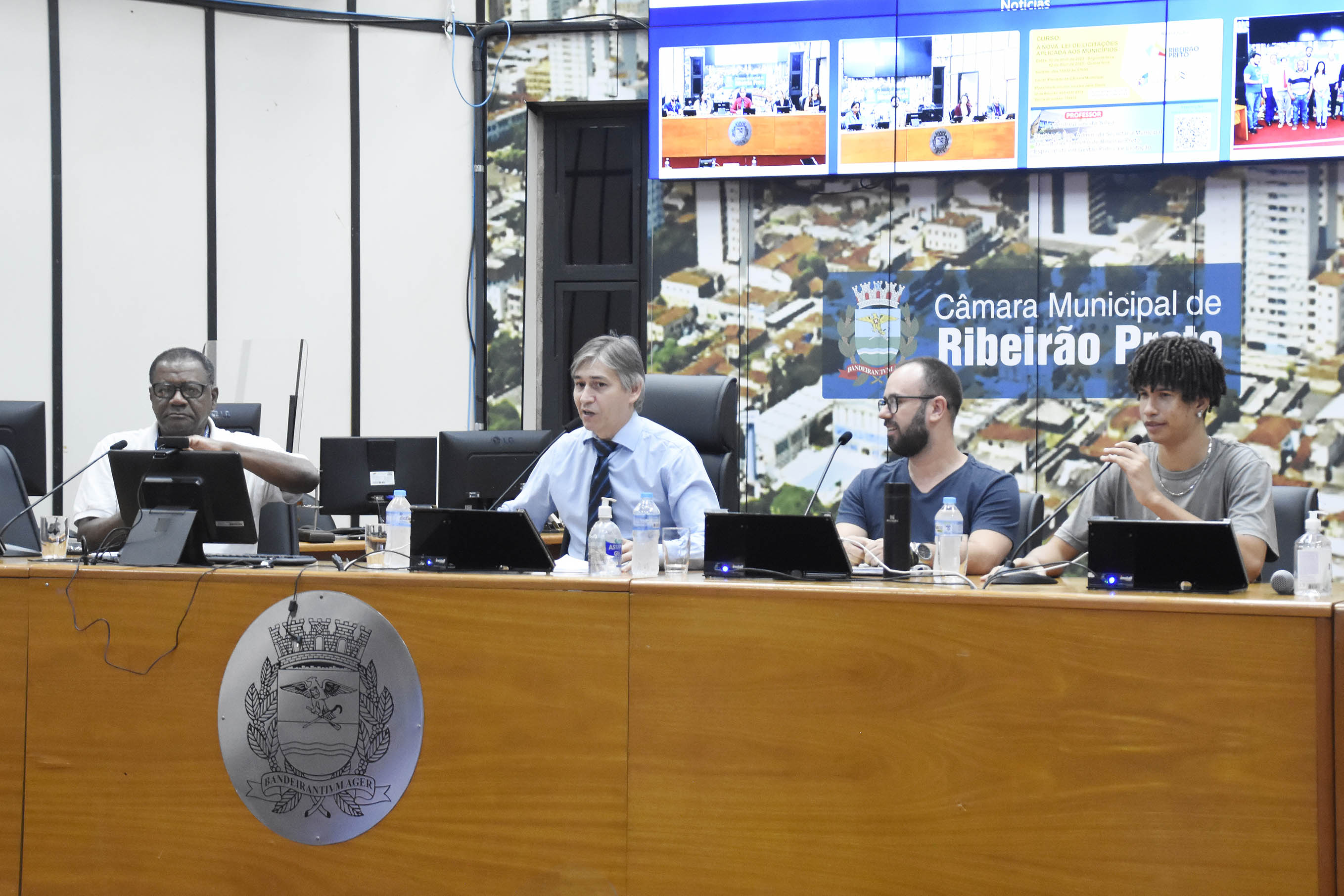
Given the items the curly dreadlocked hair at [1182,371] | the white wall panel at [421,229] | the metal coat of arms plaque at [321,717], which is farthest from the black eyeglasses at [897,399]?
the white wall panel at [421,229]

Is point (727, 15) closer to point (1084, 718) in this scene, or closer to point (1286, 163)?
point (1286, 163)

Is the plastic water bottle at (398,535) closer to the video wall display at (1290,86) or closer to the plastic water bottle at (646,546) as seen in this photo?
the plastic water bottle at (646,546)

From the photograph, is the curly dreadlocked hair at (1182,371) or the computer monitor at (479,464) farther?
the computer monitor at (479,464)

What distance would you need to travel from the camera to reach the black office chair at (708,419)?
2924 mm

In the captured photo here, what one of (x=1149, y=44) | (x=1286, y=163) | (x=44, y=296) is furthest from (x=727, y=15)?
(x=44, y=296)

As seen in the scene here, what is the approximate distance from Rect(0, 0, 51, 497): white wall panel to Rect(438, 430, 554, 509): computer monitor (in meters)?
2.02

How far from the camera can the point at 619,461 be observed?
2730mm

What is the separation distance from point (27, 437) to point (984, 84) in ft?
11.5

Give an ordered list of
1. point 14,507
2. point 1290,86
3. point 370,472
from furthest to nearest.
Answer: point 1290,86 < point 370,472 < point 14,507

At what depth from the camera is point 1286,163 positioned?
159 inches

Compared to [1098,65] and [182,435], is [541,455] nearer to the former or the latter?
[182,435]

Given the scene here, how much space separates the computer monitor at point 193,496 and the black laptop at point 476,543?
1.27ft

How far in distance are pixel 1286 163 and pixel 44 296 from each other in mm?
4910

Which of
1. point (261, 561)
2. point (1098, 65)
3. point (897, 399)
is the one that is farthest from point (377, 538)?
point (1098, 65)
